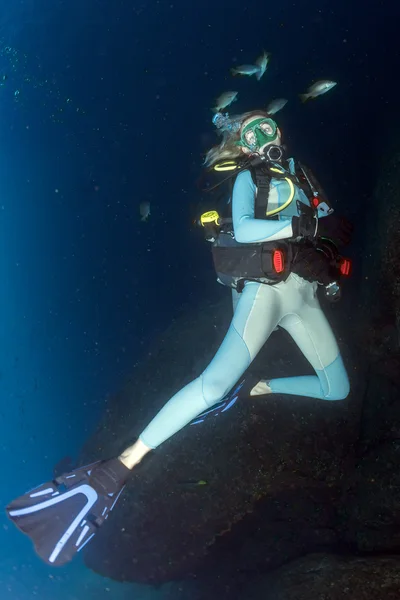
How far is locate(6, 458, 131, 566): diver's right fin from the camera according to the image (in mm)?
3689

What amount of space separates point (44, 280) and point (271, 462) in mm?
17327

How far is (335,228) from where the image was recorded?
3779 millimetres

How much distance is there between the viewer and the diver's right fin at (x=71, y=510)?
369cm

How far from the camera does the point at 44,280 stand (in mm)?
20562

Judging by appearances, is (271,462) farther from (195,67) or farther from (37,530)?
(195,67)

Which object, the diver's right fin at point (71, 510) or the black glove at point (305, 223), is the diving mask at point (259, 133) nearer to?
the black glove at point (305, 223)

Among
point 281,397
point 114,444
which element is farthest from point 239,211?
point 114,444

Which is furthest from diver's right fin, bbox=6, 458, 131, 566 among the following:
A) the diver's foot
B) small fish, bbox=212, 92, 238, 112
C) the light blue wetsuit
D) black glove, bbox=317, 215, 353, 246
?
small fish, bbox=212, 92, 238, 112

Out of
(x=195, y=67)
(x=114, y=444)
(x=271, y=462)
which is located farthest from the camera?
(x=195, y=67)

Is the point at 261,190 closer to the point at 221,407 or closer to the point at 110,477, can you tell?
the point at 221,407

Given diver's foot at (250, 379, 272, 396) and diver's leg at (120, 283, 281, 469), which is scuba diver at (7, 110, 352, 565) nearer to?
diver's leg at (120, 283, 281, 469)

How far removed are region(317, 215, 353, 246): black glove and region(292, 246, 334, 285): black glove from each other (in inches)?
15.7

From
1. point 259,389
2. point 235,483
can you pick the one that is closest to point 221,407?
point 259,389

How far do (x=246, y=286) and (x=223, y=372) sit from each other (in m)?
0.83
